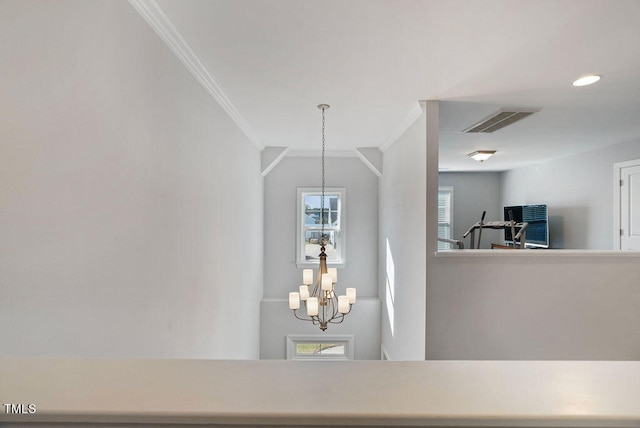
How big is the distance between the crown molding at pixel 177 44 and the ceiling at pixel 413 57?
0.03 meters

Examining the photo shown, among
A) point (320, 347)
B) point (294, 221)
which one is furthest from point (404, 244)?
point (320, 347)

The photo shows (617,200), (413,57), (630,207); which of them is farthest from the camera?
(617,200)

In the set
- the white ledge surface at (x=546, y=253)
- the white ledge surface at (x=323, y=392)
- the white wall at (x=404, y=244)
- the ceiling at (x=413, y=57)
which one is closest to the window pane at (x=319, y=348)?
the white wall at (x=404, y=244)

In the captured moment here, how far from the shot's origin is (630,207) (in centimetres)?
412

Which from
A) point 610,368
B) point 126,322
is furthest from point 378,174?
point 610,368

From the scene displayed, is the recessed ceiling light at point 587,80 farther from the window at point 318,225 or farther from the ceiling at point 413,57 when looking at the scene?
the window at point 318,225

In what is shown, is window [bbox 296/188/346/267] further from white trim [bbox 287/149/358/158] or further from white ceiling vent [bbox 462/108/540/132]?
white ceiling vent [bbox 462/108/540/132]

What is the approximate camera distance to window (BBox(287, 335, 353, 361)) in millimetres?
5031

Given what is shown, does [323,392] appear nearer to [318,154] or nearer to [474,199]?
[318,154]

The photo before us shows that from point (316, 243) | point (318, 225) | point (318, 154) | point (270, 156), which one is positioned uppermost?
point (318, 154)

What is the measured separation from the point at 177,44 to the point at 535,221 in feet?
20.8

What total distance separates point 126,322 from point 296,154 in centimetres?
410

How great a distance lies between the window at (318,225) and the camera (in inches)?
206

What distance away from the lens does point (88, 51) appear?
1132 mm
